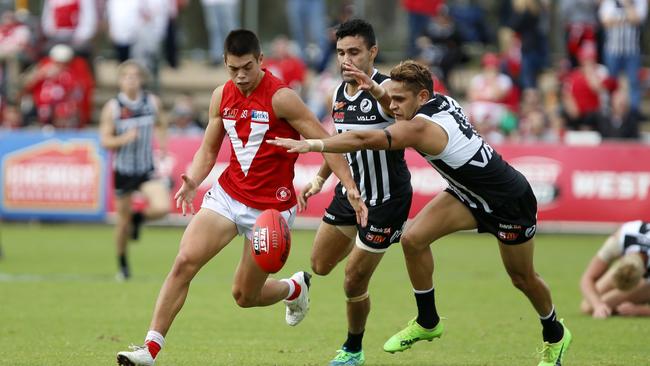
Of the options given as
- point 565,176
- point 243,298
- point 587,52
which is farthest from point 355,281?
point 587,52

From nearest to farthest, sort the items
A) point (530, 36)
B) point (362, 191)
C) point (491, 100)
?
point (362, 191) < point (491, 100) < point (530, 36)

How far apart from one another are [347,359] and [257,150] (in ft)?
5.96

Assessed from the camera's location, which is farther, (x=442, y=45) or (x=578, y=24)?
(x=578, y=24)


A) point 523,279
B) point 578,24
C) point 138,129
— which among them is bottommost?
point 523,279

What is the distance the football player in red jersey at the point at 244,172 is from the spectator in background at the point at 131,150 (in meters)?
6.17

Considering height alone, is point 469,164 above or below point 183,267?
above

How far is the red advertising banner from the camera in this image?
784 inches

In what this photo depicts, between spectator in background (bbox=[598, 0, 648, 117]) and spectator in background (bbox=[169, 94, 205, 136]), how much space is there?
7835 mm

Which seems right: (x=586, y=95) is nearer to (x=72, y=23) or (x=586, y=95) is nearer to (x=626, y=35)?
(x=626, y=35)

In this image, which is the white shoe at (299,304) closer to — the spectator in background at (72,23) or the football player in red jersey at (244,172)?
the football player in red jersey at (244,172)

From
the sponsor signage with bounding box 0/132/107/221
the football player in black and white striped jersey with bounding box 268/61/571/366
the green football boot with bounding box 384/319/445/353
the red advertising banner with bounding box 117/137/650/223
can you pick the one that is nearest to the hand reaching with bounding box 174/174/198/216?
the football player in black and white striped jersey with bounding box 268/61/571/366

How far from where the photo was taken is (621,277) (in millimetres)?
10906

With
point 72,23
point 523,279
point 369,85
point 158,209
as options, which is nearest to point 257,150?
point 369,85

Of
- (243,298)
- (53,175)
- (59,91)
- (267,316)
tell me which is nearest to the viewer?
(243,298)
